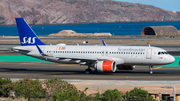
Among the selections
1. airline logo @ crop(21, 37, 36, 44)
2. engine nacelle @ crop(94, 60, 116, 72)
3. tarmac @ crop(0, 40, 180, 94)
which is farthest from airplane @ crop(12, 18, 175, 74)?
tarmac @ crop(0, 40, 180, 94)

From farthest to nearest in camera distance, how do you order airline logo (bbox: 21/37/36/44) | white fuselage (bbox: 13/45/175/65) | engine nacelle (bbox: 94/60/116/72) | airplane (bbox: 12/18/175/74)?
airline logo (bbox: 21/37/36/44) < white fuselage (bbox: 13/45/175/65) < airplane (bbox: 12/18/175/74) < engine nacelle (bbox: 94/60/116/72)

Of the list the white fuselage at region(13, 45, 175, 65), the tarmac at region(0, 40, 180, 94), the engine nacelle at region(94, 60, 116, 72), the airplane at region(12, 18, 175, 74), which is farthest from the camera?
the white fuselage at region(13, 45, 175, 65)

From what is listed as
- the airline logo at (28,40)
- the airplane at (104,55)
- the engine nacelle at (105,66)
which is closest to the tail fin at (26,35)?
the airline logo at (28,40)

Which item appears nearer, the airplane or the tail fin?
the airplane

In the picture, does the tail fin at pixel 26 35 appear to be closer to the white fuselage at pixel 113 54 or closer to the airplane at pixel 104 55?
the airplane at pixel 104 55

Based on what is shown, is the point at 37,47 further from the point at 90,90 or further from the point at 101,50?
the point at 90,90

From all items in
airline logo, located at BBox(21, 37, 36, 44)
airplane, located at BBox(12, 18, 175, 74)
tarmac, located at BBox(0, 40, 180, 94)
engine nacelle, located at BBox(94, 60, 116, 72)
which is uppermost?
airline logo, located at BBox(21, 37, 36, 44)

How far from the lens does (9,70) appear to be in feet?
148

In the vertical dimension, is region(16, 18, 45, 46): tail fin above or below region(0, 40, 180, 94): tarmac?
above

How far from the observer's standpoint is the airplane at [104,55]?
39.0 meters

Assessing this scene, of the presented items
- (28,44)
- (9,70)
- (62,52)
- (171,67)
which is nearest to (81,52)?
(62,52)

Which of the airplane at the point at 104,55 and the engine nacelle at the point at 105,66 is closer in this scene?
the engine nacelle at the point at 105,66

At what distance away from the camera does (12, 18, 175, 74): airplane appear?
38969mm

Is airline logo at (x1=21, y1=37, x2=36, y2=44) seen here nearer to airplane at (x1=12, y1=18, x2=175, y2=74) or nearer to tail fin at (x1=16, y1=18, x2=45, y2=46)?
tail fin at (x1=16, y1=18, x2=45, y2=46)
